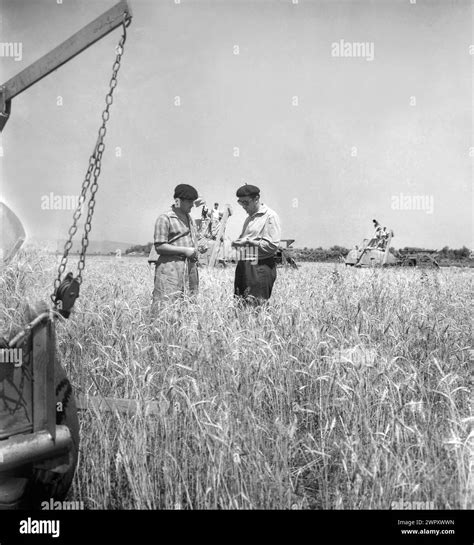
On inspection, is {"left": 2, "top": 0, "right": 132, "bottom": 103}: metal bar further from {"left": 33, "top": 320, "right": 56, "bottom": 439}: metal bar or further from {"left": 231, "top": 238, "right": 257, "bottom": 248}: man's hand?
{"left": 231, "top": 238, "right": 257, "bottom": 248}: man's hand

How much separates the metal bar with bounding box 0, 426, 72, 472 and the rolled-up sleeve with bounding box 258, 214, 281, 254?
9.89 ft

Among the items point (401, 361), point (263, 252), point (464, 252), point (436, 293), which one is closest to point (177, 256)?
point (263, 252)

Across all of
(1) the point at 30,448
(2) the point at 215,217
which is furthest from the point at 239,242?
(2) the point at 215,217

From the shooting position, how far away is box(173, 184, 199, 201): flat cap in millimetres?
4695

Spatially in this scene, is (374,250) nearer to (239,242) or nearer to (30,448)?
(239,242)

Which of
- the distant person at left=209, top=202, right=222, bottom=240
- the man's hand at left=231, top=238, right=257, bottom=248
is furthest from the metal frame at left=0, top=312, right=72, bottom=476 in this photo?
the distant person at left=209, top=202, right=222, bottom=240

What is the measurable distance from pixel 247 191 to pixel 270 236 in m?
0.47

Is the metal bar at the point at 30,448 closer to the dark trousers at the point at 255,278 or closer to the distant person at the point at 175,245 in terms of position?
the distant person at the point at 175,245

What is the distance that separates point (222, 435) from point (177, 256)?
2.65 m

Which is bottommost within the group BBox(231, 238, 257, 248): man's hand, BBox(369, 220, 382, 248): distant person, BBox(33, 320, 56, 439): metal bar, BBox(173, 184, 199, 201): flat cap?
BBox(33, 320, 56, 439): metal bar

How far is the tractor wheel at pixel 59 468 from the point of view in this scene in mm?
2123
